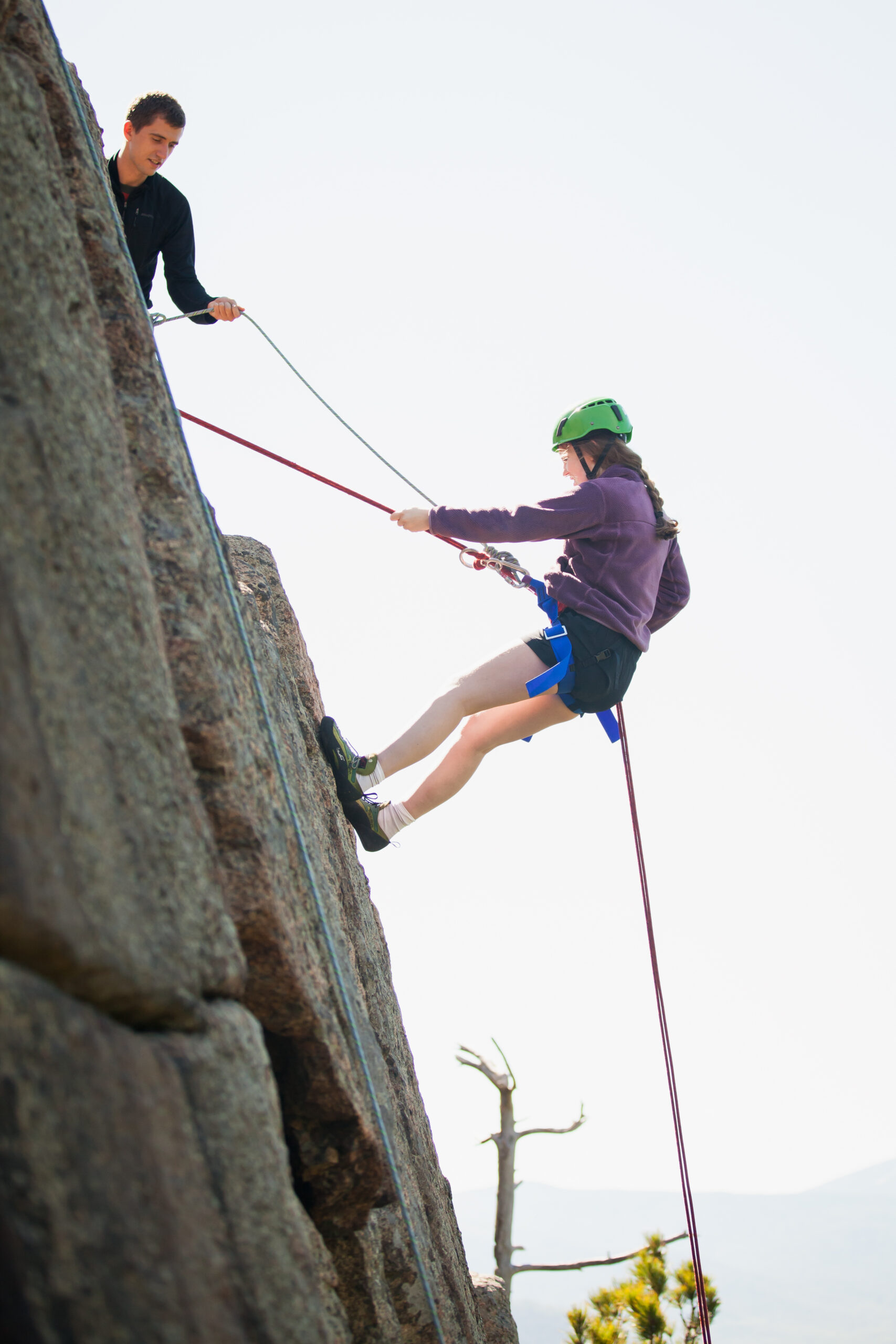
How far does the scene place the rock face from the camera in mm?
1899

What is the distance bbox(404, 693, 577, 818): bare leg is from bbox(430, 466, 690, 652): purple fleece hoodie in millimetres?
596

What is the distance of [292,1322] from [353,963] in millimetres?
2537

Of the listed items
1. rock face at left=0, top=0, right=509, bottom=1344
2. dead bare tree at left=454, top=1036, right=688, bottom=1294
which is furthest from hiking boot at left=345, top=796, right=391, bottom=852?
dead bare tree at left=454, top=1036, right=688, bottom=1294

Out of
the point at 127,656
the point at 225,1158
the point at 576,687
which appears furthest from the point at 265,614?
the point at 225,1158

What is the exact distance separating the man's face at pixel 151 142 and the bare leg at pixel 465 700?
322cm

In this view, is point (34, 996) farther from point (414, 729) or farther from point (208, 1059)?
point (414, 729)

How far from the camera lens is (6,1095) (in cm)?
178

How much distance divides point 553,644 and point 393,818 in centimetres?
130

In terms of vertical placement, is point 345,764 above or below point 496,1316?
above

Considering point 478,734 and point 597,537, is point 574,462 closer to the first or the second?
point 597,537

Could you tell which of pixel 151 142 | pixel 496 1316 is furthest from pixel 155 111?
pixel 496 1316

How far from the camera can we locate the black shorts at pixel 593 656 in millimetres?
5824

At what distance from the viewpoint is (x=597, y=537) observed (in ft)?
19.2

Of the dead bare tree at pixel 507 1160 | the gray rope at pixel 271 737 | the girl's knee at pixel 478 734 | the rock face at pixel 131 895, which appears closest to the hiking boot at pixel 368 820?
the girl's knee at pixel 478 734
